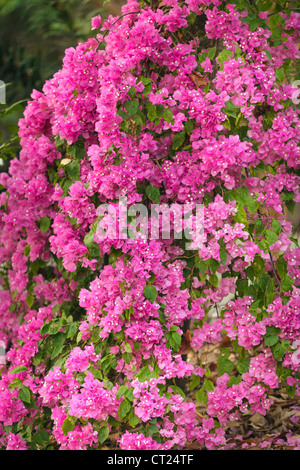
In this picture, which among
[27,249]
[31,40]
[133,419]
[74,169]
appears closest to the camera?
[133,419]

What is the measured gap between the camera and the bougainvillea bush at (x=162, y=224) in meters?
1.57

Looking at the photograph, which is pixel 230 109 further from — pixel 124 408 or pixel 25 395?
pixel 25 395

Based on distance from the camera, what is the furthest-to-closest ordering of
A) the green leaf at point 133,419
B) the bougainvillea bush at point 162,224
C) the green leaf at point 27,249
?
the green leaf at point 27,249, the bougainvillea bush at point 162,224, the green leaf at point 133,419

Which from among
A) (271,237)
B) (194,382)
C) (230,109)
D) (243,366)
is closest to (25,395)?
(194,382)

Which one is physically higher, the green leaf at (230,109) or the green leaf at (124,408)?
the green leaf at (230,109)

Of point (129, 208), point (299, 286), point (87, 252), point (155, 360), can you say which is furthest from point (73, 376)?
point (299, 286)

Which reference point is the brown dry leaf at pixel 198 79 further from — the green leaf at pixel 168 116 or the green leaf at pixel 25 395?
the green leaf at pixel 25 395

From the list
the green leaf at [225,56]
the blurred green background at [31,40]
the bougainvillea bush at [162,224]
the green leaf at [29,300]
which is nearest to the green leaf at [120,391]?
the bougainvillea bush at [162,224]

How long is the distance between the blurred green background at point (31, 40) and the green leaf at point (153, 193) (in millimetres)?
766

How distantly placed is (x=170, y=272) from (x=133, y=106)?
1.68 ft

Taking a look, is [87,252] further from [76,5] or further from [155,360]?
[76,5]

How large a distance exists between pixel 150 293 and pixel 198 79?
689 millimetres

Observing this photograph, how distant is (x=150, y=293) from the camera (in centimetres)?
154

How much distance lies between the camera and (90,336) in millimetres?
1734
